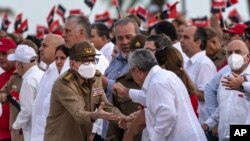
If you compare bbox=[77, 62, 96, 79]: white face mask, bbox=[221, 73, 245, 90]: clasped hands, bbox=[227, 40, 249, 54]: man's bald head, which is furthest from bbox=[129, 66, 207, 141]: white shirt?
bbox=[227, 40, 249, 54]: man's bald head

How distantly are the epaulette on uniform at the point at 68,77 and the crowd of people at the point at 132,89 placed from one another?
0.01 m

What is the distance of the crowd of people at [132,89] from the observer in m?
10.6

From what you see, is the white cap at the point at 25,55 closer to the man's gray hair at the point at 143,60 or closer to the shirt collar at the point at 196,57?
the shirt collar at the point at 196,57

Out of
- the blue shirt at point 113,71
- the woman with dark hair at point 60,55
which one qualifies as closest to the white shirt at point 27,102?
the woman with dark hair at point 60,55

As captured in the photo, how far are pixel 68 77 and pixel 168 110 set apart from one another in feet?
5.34

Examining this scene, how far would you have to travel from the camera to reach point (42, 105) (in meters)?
13.0

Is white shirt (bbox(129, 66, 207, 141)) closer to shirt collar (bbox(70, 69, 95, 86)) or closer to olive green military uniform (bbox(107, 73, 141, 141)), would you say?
shirt collar (bbox(70, 69, 95, 86))

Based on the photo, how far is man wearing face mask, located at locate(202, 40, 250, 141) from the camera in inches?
459

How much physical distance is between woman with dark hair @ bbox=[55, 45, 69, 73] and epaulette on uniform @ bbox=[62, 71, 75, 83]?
4.39ft

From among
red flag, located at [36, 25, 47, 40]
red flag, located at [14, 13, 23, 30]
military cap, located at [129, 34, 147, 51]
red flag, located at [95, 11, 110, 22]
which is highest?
military cap, located at [129, 34, 147, 51]

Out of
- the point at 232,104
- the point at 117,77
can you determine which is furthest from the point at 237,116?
the point at 117,77

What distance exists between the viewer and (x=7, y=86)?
49.2 feet

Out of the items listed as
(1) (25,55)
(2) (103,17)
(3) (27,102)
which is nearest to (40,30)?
(2) (103,17)

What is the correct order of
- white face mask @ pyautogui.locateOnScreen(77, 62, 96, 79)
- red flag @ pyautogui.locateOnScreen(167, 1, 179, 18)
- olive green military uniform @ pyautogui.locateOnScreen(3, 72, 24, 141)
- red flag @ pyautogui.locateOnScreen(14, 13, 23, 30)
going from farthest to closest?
red flag @ pyautogui.locateOnScreen(14, 13, 23, 30)
red flag @ pyautogui.locateOnScreen(167, 1, 179, 18)
olive green military uniform @ pyautogui.locateOnScreen(3, 72, 24, 141)
white face mask @ pyautogui.locateOnScreen(77, 62, 96, 79)
